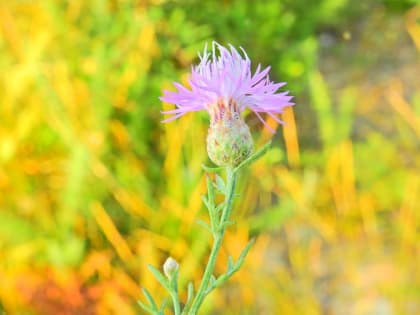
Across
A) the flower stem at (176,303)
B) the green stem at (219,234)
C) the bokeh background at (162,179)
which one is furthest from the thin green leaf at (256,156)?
the bokeh background at (162,179)

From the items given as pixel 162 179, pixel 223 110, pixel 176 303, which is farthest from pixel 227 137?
pixel 162 179

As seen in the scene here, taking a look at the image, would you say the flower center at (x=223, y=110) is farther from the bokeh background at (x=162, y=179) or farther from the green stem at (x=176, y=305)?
the bokeh background at (x=162, y=179)

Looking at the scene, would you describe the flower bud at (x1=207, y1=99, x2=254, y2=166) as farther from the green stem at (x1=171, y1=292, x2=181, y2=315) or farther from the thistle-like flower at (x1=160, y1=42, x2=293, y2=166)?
the green stem at (x1=171, y1=292, x2=181, y2=315)

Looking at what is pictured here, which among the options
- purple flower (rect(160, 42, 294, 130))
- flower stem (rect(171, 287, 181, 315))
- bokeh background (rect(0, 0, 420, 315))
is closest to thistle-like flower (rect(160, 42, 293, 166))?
purple flower (rect(160, 42, 294, 130))

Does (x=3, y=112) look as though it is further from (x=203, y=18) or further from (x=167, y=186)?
(x=203, y=18)

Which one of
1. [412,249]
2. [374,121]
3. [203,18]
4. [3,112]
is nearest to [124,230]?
[3,112]

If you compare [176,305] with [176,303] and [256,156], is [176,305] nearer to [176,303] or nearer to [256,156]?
[176,303]
